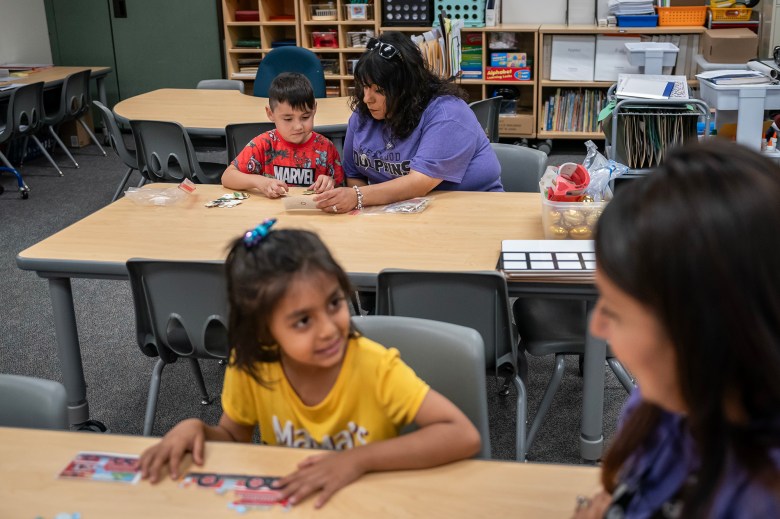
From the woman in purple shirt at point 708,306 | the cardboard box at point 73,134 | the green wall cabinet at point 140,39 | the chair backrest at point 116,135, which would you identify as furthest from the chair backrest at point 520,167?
the cardboard box at point 73,134

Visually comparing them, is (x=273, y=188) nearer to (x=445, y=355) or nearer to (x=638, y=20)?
(x=445, y=355)

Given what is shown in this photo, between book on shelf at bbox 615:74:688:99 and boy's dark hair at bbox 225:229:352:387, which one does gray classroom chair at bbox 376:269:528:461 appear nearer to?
boy's dark hair at bbox 225:229:352:387

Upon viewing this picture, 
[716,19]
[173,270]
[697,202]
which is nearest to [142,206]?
[173,270]

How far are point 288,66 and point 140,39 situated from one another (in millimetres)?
2504

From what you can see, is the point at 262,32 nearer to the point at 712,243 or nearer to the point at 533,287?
the point at 533,287

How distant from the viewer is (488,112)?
436 centimetres

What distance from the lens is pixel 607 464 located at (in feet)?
3.34

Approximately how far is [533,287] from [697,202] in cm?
141

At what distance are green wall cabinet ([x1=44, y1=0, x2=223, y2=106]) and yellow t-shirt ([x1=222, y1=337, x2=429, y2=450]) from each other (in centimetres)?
612

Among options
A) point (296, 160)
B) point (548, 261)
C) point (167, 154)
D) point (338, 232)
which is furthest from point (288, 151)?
point (548, 261)

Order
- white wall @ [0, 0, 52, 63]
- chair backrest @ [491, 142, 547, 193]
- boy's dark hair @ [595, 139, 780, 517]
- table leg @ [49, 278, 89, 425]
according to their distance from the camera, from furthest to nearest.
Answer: white wall @ [0, 0, 52, 63]
chair backrest @ [491, 142, 547, 193]
table leg @ [49, 278, 89, 425]
boy's dark hair @ [595, 139, 780, 517]

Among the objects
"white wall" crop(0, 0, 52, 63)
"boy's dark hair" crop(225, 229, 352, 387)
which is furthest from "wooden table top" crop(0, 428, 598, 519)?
"white wall" crop(0, 0, 52, 63)

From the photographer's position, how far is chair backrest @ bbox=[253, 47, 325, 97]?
526 centimetres

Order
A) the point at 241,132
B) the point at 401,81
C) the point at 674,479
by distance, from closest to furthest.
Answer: the point at 674,479, the point at 401,81, the point at 241,132
